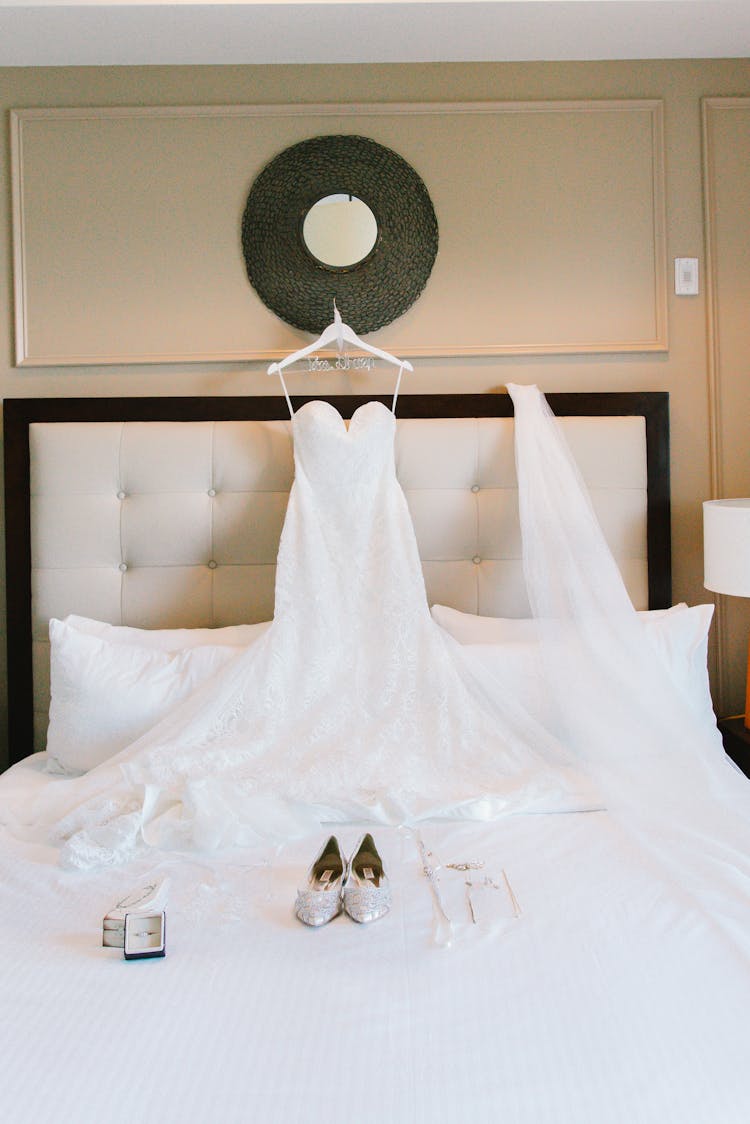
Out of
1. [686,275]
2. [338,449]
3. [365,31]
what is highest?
[365,31]

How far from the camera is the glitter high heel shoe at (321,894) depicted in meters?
1.37

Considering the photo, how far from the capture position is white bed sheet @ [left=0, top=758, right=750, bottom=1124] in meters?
0.97

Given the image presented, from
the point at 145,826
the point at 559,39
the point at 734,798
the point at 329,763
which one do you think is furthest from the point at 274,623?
the point at 559,39

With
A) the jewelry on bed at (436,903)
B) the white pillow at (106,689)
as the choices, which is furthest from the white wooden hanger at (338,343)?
the jewelry on bed at (436,903)

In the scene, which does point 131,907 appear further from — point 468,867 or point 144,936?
point 468,867

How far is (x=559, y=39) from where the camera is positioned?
2332 millimetres

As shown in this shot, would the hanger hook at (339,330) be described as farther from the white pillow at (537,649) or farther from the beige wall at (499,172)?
the white pillow at (537,649)

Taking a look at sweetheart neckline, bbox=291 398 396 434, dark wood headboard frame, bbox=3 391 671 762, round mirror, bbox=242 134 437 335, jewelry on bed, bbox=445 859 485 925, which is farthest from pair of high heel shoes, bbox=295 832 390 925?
round mirror, bbox=242 134 437 335

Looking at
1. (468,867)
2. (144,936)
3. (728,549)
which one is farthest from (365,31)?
(144,936)

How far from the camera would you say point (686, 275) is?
248 centimetres

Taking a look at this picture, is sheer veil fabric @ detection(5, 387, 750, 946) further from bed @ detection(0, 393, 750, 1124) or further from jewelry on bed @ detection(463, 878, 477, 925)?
jewelry on bed @ detection(463, 878, 477, 925)

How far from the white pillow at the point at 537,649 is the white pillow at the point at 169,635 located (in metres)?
0.52

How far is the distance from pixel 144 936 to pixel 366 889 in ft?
1.12

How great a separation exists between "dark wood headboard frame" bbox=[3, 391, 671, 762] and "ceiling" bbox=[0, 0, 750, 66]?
920 millimetres
